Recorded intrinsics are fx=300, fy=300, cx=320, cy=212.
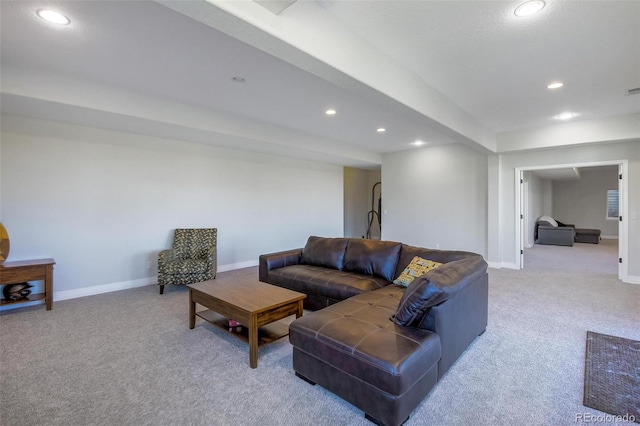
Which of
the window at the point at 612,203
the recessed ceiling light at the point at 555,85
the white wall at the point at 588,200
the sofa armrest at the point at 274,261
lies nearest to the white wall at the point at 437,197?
the recessed ceiling light at the point at 555,85

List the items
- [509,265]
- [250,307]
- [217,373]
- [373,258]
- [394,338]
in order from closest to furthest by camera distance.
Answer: [394,338], [217,373], [250,307], [373,258], [509,265]

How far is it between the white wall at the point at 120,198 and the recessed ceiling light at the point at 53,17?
2390 millimetres

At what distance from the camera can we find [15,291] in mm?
3650

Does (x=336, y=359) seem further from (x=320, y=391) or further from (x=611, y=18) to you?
(x=611, y=18)

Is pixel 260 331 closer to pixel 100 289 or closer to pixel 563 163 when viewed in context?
pixel 100 289

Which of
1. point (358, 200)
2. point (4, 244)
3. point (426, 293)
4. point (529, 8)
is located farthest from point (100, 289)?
point (358, 200)

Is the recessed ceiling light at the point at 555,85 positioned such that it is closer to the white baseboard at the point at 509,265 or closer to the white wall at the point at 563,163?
the white wall at the point at 563,163

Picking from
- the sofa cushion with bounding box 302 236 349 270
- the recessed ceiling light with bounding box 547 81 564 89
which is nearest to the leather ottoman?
the sofa cushion with bounding box 302 236 349 270

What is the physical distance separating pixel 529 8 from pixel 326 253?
3199 mm

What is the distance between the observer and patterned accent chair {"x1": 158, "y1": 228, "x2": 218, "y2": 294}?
14.3 ft

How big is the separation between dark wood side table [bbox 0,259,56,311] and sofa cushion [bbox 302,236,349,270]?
3.16m

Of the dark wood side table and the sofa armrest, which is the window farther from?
the dark wood side table

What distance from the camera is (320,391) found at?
Result: 6.98ft

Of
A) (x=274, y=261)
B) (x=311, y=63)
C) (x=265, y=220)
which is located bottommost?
(x=274, y=261)
